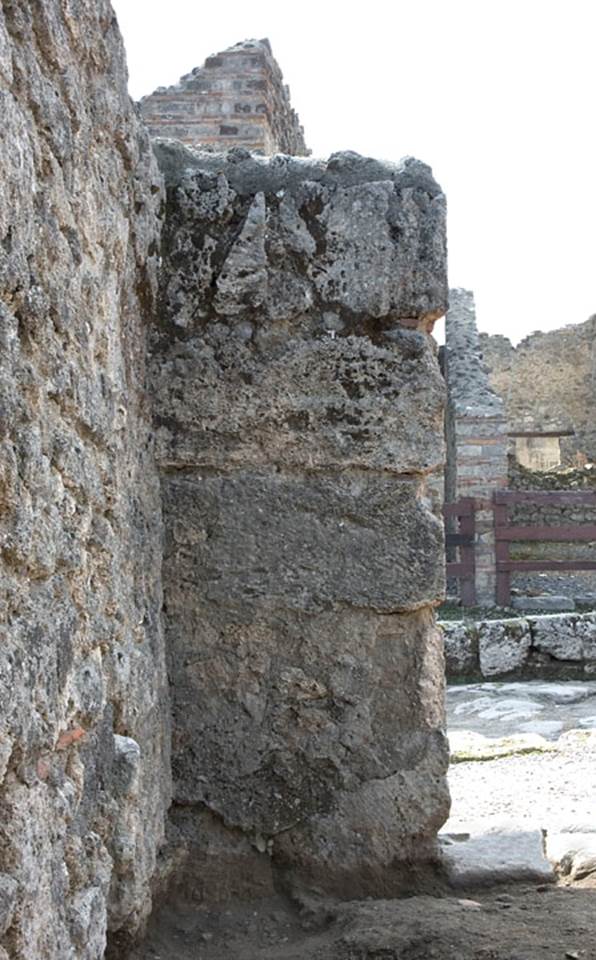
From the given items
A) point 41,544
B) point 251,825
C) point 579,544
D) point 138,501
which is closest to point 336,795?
point 251,825

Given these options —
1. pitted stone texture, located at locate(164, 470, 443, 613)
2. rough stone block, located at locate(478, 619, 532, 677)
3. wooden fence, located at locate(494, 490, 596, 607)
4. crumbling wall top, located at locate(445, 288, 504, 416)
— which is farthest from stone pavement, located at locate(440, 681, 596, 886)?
crumbling wall top, located at locate(445, 288, 504, 416)

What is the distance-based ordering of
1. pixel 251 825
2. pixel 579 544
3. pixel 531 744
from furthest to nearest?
1. pixel 579 544
2. pixel 531 744
3. pixel 251 825

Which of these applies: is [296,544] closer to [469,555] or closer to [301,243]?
[301,243]

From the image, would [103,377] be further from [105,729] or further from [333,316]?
[333,316]

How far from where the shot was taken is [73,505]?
205 cm

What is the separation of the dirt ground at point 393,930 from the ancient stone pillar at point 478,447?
9414 mm

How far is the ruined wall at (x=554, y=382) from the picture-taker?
22.5m

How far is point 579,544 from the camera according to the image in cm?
1445

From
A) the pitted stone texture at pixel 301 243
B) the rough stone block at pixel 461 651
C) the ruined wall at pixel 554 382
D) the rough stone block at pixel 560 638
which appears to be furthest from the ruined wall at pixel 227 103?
the ruined wall at pixel 554 382

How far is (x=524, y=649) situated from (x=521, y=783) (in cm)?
305

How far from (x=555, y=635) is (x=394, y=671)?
4.95m

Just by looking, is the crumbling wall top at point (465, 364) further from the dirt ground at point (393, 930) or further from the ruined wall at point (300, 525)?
the dirt ground at point (393, 930)

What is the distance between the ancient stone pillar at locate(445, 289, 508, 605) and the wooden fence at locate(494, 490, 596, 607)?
13 centimetres

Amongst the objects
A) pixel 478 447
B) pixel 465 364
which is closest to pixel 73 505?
pixel 478 447
